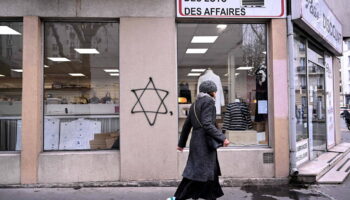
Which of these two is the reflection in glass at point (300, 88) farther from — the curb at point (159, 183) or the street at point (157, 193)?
the street at point (157, 193)

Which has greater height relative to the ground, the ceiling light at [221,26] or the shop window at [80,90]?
the ceiling light at [221,26]

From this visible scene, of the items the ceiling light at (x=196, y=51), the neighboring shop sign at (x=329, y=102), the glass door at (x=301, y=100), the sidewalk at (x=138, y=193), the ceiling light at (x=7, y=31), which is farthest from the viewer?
the neighboring shop sign at (x=329, y=102)

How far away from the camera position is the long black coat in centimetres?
493

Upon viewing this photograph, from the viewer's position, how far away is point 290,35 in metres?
7.28

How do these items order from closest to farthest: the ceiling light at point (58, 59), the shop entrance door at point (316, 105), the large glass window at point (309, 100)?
the ceiling light at point (58, 59) < the large glass window at point (309, 100) < the shop entrance door at point (316, 105)

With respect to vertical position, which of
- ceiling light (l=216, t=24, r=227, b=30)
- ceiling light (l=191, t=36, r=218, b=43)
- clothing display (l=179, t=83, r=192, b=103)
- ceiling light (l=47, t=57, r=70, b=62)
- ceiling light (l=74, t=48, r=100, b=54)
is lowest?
clothing display (l=179, t=83, r=192, b=103)

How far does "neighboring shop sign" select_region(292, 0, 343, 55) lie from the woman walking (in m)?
3.22

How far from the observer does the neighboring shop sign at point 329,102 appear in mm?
10883

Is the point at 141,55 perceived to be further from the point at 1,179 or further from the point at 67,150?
the point at 1,179

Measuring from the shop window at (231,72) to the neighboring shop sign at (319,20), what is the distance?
0.77 meters

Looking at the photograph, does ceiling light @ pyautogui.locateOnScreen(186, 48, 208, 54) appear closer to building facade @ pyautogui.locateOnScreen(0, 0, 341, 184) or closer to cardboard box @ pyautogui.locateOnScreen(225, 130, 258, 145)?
building facade @ pyautogui.locateOnScreen(0, 0, 341, 184)

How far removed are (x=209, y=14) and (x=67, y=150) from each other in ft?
12.6

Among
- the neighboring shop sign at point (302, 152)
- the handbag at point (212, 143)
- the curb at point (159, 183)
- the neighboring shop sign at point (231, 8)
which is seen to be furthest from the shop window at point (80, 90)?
the neighboring shop sign at point (302, 152)

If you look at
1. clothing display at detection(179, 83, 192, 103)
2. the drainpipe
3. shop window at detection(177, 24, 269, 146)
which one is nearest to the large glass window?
the drainpipe
